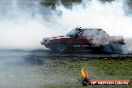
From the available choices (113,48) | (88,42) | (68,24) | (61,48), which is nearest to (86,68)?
(61,48)

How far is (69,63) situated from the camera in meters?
19.5

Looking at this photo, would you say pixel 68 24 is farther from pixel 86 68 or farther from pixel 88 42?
pixel 86 68

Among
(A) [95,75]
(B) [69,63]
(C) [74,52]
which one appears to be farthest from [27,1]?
(A) [95,75]

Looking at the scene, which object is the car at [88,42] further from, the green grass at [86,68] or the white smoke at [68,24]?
the white smoke at [68,24]

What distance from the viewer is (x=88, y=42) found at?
23078 millimetres

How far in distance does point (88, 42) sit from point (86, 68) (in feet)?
16.2

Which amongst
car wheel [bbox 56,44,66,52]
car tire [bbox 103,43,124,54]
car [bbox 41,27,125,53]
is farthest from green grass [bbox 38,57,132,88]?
car tire [bbox 103,43,124,54]

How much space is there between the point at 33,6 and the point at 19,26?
50.3ft

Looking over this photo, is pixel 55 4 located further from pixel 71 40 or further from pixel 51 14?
pixel 71 40

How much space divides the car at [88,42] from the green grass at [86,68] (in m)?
2.16

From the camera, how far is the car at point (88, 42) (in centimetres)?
2281

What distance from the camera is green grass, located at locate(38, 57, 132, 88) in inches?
607

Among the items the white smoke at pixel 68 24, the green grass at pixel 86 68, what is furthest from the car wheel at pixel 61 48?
the white smoke at pixel 68 24

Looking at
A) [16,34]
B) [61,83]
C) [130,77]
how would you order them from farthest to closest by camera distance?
[16,34], [130,77], [61,83]
